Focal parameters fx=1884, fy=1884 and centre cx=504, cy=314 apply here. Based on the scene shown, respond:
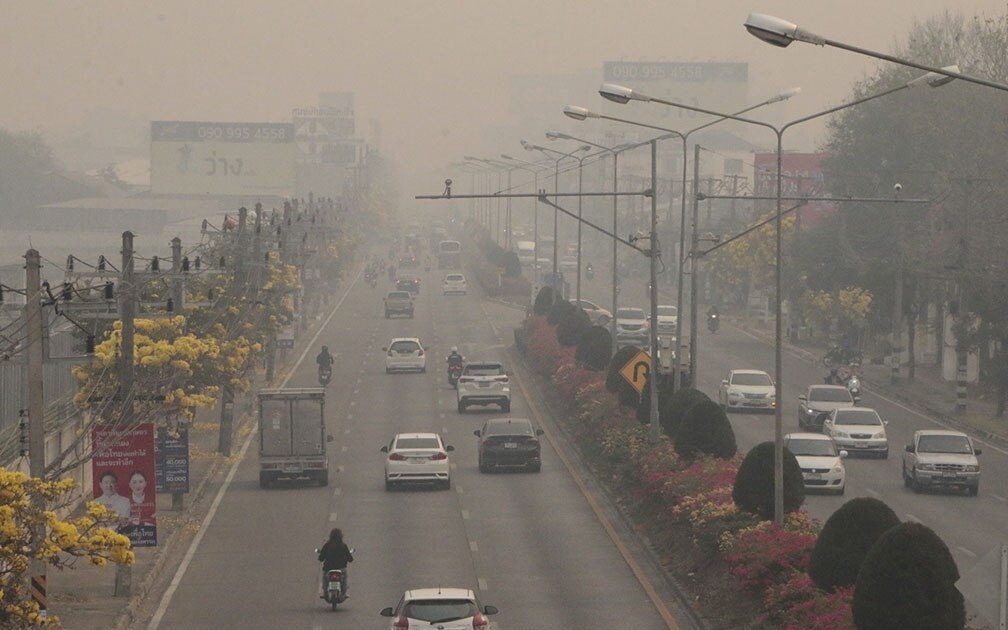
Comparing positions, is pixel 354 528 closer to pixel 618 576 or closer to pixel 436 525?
pixel 436 525

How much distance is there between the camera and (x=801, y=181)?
115812 millimetres

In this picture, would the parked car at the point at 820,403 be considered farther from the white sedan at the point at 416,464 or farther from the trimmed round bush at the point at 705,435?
the trimmed round bush at the point at 705,435

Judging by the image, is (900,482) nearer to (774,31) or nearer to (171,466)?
(171,466)

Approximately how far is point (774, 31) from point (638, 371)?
35.1 meters

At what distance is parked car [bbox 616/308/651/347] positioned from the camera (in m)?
88.4

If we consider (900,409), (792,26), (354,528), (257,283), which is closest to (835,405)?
(900,409)

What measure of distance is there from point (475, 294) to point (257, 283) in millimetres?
77729

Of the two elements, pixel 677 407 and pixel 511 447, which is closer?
pixel 677 407

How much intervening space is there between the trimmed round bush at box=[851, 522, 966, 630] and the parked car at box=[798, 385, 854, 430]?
120ft

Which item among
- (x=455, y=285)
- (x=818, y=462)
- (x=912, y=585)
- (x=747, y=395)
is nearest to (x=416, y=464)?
(x=818, y=462)

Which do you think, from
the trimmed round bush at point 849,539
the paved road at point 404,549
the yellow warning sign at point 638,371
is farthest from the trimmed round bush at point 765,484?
the yellow warning sign at point 638,371

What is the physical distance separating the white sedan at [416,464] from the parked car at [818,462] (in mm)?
8354

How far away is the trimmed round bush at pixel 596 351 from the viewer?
65.6 m

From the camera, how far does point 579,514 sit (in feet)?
137
